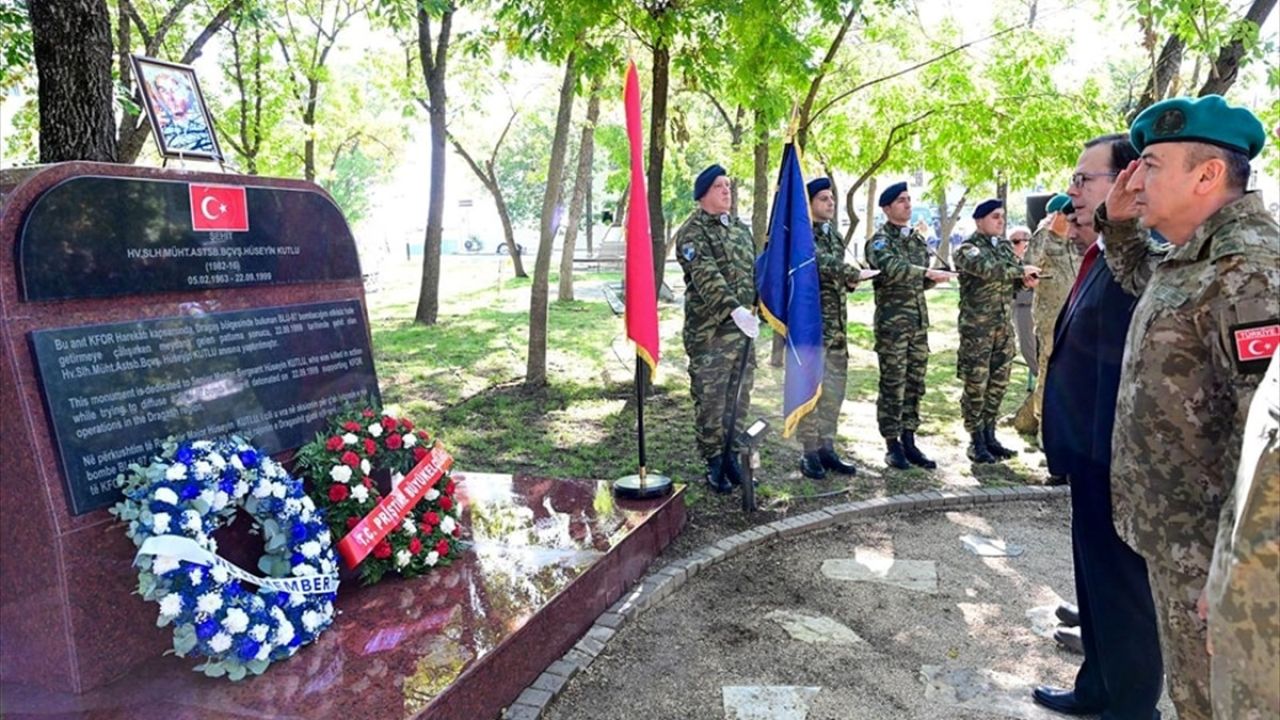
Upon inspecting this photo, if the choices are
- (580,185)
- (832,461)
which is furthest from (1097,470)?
(580,185)

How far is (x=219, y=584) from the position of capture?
2719 millimetres

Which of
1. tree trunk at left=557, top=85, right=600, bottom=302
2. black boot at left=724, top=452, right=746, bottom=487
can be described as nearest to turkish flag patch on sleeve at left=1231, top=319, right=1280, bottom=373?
black boot at left=724, top=452, right=746, bottom=487

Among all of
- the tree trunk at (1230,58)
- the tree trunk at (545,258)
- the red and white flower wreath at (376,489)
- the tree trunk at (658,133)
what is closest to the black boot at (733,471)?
the tree trunk at (658,133)

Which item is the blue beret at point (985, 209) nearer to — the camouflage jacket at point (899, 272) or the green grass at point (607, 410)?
the camouflage jacket at point (899, 272)

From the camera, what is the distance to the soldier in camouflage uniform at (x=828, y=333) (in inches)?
233

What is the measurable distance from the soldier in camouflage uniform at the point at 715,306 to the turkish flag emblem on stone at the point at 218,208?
2.71m

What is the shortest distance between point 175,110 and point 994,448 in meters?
6.04

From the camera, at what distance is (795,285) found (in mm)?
5305

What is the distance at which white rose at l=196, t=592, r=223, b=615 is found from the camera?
266cm

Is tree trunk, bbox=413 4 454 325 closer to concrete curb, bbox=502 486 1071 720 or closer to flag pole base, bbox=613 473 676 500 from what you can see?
flag pole base, bbox=613 473 676 500

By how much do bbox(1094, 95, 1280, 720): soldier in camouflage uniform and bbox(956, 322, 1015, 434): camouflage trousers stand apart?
4350 millimetres

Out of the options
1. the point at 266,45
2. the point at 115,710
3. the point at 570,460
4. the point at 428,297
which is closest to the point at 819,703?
the point at 115,710

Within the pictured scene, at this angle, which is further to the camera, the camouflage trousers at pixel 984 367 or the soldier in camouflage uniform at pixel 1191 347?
the camouflage trousers at pixel 984 367

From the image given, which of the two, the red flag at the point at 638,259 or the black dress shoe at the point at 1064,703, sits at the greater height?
the red flag at the point at 638,259
